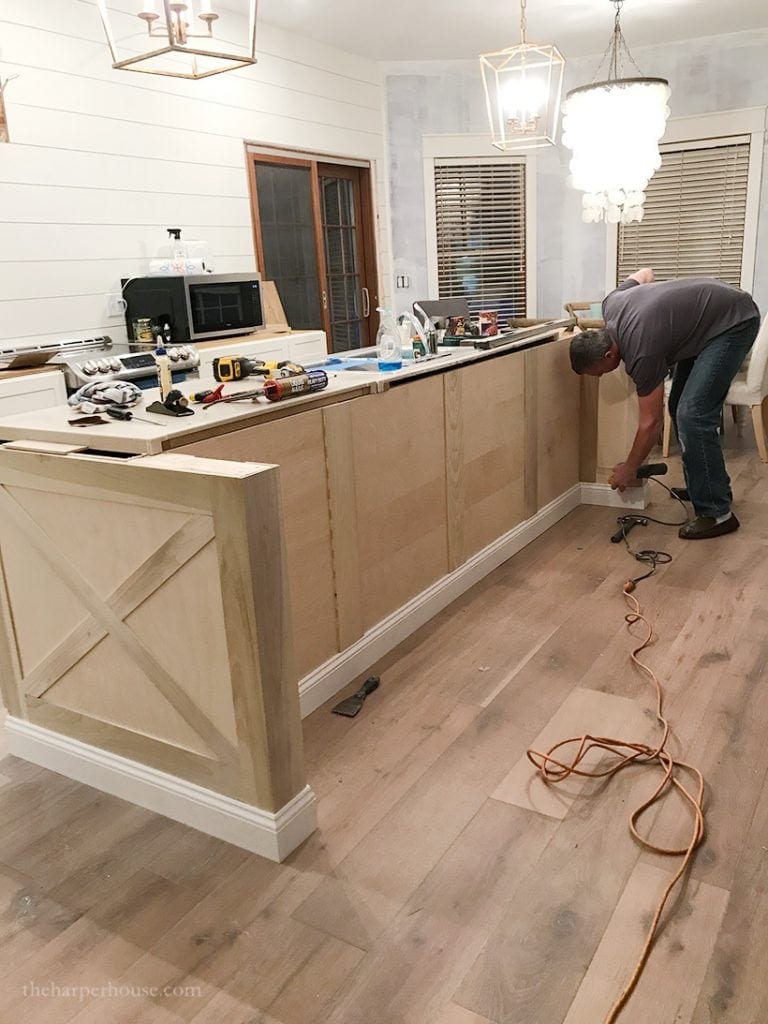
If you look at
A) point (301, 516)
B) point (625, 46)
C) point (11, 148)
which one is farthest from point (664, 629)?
point (625, 46)

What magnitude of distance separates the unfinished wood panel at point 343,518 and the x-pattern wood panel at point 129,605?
2.37 feet

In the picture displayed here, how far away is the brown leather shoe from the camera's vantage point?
3.82 meters

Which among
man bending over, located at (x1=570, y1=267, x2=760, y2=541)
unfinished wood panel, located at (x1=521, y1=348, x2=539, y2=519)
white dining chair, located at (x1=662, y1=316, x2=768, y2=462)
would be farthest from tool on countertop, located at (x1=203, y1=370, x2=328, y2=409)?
white dining chair, located at (x1=662, y1=316, x2=768, y2=462)

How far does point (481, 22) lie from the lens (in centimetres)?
571

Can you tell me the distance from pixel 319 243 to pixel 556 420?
2.89 m

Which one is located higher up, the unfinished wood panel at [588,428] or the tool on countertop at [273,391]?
the tool on countertop at [273,391]

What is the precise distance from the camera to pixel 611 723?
7.86 feet

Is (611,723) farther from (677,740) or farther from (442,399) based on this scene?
(442,399)

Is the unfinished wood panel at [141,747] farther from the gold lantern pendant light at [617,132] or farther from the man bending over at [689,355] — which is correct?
the gold lantern pendant light at [617,132]

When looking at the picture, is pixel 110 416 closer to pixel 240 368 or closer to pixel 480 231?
pixel 240 368

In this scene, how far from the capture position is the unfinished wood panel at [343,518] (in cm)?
248

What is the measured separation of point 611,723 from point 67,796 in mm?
1521

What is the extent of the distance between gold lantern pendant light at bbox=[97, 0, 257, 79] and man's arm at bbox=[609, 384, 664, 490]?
2131mm

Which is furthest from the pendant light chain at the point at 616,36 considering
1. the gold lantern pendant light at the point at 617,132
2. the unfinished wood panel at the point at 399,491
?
the unfinished wood panel at the point at 399,491
